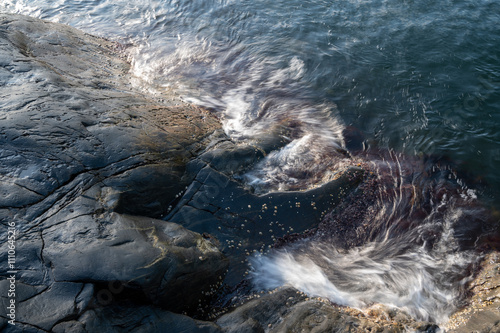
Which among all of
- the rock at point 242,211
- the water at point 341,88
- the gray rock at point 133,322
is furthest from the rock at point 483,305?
the gray rock at point 133,322

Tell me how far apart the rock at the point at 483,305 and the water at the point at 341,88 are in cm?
28

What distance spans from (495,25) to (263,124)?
8.46m

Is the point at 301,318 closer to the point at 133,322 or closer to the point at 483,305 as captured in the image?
the point at 133,322

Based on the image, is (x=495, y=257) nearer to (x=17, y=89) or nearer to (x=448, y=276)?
(x=448, y=276)

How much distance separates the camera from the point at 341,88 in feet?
32.0

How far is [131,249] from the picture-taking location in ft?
14.8

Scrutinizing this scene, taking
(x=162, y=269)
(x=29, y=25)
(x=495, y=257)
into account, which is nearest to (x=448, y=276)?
(x=495, y=257)

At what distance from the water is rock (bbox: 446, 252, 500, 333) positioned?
0.28 meters

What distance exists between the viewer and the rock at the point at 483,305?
4801 mm

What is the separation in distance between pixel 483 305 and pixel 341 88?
6.31 m

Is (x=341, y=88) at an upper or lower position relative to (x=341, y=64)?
lower

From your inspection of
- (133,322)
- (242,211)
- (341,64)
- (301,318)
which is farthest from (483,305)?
(341,64)

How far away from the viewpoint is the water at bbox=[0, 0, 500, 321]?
5855 mm

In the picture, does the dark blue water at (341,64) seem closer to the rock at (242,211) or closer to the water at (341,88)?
the water at (341,88)
